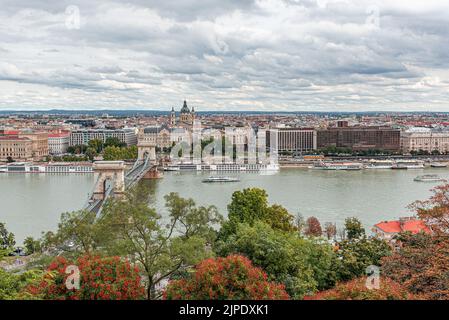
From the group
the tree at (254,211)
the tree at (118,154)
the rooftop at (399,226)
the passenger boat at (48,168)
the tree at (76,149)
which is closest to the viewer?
the tree at (254,211)

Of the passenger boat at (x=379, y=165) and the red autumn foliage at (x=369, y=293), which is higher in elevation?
the red autumn foliage at (x=369, y=293)

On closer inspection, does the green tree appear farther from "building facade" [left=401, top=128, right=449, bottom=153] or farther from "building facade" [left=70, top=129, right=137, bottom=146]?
"building facade" [left=70, top=129, right=137, bottom=146]

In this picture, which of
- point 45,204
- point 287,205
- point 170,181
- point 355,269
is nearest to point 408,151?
point 170,181

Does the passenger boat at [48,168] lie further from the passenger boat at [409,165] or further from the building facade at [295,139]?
the building facade at [295,139]

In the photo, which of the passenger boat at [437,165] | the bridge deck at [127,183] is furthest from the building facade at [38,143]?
the passenger boat at [437,165]

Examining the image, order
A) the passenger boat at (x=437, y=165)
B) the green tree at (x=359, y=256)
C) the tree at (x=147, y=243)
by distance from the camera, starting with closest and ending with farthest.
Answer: the tree at (x=147, y=243) < the green tree at (x=359, y=256) < the passenger boat at (x=437, y=165)

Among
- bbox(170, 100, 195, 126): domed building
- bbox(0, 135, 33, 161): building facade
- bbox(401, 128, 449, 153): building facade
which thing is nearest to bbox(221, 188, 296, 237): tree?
bbox(0, 135, 33, 161): building facade
